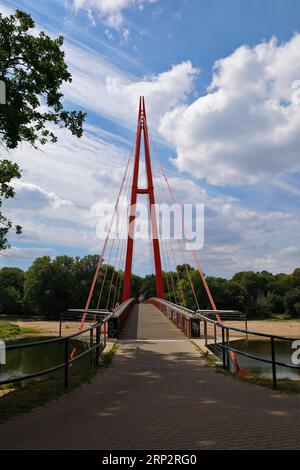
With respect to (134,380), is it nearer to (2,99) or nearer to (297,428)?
(297,428)

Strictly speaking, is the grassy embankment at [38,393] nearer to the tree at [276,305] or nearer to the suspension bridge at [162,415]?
the suspension bridge at [162,415]

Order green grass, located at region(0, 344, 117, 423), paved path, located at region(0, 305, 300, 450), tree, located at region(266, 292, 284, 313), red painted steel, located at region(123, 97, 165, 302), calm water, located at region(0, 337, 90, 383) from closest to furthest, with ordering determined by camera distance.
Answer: paved path, located at region(0, 305, 300, 450)
green grass, located at region(0, 344, 117, 423)
calm water, located at region(0, 337, 90, 383)
red painted steel, located at region(123, 97, 165, 302)
tree, located at region(266, 292, 284, 313)

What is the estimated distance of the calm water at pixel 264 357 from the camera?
12.0 meters

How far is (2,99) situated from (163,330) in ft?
31.5

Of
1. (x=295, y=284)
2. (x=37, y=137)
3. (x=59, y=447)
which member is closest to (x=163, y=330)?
(x=37, y=137)

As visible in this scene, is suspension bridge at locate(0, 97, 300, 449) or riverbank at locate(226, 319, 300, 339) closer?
suspension bridge at locate(0, 97, 300, 449)

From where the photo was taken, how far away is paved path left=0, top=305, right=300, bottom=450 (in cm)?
359

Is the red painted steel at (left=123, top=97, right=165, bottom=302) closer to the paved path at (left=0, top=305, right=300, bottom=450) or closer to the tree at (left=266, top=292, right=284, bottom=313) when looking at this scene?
the paved path at (left=0, top=305, right=300, bottom=450)

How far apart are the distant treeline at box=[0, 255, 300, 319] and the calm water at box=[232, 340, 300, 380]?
94.6 feet

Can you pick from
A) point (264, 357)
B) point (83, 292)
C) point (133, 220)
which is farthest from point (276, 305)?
point (264, 357)

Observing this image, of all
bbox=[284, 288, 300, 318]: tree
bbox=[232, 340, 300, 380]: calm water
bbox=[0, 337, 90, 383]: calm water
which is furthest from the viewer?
bbox=[284, 288, 300, 318]: tree

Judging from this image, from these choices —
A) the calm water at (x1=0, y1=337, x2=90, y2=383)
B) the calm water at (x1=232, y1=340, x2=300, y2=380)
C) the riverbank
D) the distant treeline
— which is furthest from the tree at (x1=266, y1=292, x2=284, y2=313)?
the calm water at (x1=0, y1=337, x2=90, y2=383)

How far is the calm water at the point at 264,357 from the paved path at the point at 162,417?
5.83 metres

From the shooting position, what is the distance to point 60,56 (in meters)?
12.1
